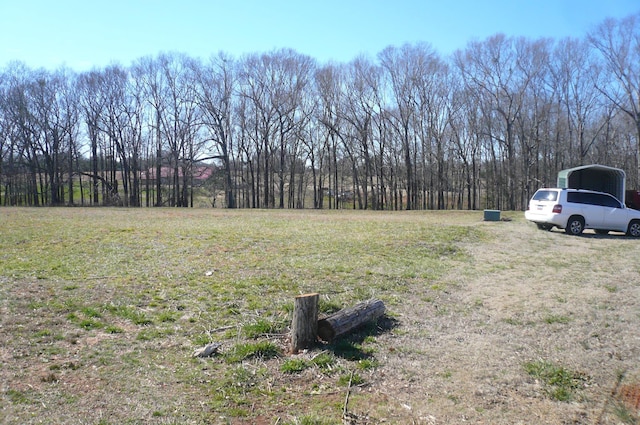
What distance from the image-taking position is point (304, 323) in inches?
222

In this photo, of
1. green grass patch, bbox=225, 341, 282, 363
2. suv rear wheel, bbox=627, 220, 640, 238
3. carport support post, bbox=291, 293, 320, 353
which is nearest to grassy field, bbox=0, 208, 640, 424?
green grass patch, bbox=225, 341, 282, 363

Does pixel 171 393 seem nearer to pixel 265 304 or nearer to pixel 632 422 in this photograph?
pixel 265 304

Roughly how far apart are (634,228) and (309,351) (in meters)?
16.6

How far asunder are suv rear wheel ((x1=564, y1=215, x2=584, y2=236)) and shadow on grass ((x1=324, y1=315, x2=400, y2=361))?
42.9ft

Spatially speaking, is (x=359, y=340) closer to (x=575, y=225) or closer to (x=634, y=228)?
(x=575, y=225)

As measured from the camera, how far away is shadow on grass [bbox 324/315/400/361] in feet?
18.0

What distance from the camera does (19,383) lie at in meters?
4.47

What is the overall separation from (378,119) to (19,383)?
43.8 meters

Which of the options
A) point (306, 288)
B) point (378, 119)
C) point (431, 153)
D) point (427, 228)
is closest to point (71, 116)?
point (378, 119)

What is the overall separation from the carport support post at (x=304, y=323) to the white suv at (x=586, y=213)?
47.2 feet

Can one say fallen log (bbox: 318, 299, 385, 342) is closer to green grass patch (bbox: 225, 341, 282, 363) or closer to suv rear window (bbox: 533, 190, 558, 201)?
green grass patch (bbox: 225, 341, 282, 363)

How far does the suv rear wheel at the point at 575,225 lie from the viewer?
17.2 meters

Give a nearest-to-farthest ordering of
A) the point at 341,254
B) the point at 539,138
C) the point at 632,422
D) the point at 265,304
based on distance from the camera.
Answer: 1. the point at 632,422
2. the point at 265,304
3. the point at 341,254
4. the point at 539,138

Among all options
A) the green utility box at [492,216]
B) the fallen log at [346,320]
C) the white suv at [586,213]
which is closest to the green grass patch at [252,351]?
the fallen log at [346,320]
